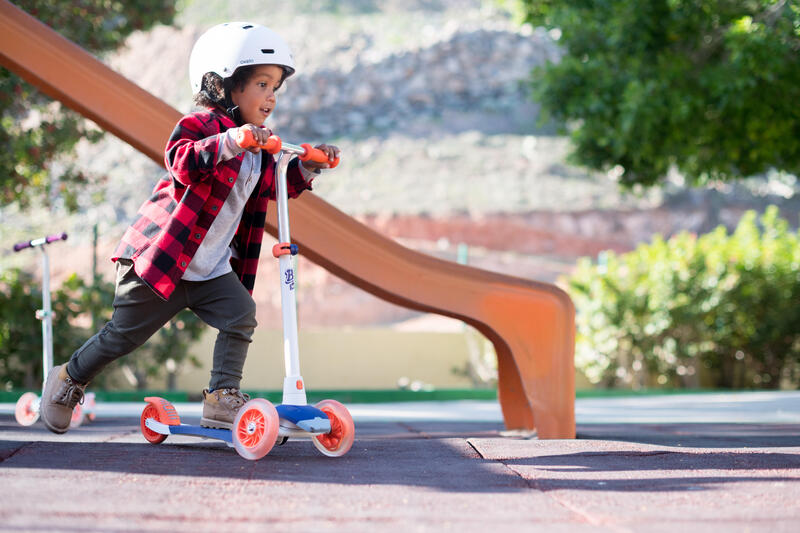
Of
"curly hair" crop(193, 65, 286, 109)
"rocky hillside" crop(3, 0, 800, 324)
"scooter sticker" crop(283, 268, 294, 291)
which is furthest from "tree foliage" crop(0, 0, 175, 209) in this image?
"rocky hillside" crop(3, 0, 800, 324)

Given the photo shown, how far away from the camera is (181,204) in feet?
10.5

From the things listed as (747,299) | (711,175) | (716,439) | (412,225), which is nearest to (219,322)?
(716,439)

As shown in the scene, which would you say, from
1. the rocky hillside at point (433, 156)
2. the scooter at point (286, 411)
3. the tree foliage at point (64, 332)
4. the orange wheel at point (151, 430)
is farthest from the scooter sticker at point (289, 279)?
the rocky hillside at point (433, 156)

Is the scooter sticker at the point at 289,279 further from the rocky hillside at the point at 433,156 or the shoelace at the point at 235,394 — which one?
the rocky hillside at the point at 433,156

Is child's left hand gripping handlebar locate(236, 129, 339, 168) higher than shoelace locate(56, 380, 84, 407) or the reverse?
higher

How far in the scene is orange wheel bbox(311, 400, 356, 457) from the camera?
318 centimetres

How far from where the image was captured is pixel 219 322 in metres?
3.37

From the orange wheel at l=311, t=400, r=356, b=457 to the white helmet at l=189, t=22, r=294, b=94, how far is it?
124cm

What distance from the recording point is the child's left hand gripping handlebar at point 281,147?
292cm

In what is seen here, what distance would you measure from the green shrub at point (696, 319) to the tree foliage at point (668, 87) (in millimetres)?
2139

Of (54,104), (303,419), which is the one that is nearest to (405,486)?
(303,419)

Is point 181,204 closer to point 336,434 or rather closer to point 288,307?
point 288,307

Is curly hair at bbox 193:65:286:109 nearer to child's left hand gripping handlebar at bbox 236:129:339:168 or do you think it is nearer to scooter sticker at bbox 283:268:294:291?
child's left hand gripping handlebar at bbox 236:129:339:168

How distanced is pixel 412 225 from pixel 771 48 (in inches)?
965
